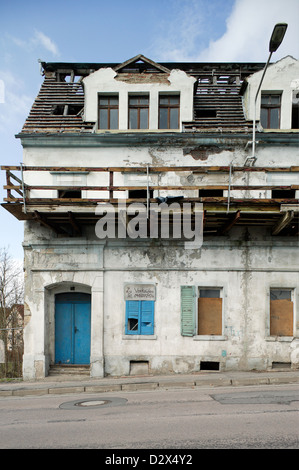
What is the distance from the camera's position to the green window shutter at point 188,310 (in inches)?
492

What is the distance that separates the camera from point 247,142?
13031mm

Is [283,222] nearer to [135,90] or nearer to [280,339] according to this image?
[280,339]

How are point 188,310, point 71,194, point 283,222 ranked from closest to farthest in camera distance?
1. point 283,222
2. point 188,310
3. point 71,194

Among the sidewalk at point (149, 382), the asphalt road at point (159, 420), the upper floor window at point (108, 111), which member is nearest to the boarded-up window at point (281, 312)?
the sidewalk at point (149, 382)

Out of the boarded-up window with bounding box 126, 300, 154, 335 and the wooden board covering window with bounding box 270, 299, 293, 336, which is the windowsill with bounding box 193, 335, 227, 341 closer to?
the boarded-up window with bounding box 126, 300, 154, 335

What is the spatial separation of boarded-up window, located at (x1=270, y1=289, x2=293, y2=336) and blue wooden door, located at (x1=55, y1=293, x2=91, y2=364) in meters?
6.23

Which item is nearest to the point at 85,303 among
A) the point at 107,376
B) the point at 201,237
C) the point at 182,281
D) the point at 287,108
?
the point at 107,376

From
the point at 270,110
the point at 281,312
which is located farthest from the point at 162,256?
the point at 270,110

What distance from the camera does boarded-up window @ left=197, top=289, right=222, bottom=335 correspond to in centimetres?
1272

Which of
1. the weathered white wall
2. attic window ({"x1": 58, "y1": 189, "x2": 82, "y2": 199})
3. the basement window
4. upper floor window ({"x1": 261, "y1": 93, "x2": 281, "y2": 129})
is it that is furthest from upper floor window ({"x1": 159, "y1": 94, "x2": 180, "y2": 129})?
the basement window

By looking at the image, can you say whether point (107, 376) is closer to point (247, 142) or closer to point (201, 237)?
point (201, 237)

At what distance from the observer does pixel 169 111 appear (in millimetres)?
14070

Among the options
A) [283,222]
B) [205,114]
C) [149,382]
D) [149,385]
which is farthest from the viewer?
[205,114]

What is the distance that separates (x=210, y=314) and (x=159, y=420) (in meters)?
6.11
